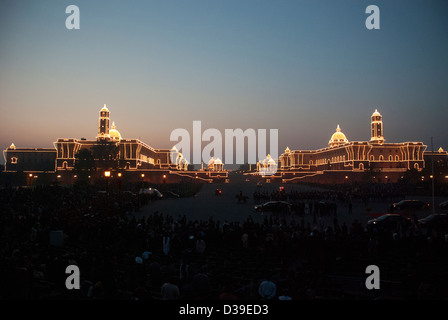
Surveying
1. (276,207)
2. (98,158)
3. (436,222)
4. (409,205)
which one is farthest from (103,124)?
(436,222)

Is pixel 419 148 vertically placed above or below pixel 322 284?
above

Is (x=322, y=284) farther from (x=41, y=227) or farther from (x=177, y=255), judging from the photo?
(x=41, y=227)

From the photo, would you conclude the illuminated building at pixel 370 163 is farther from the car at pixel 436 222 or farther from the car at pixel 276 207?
the car at pixel 436 222

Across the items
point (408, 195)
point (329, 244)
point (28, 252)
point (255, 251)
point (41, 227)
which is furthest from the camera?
point (408, 195)

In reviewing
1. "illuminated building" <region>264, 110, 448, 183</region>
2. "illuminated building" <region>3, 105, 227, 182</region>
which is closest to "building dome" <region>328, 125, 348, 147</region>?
"illuminated building" <region>264, 110, 448, 183</region>

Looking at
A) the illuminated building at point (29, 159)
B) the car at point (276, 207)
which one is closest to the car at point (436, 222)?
the car at point (276, 207)

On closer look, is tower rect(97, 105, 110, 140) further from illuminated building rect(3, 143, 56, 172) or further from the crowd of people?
the crowd of people

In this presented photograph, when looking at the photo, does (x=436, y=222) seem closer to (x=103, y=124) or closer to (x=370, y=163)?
(x=370, y=163)
